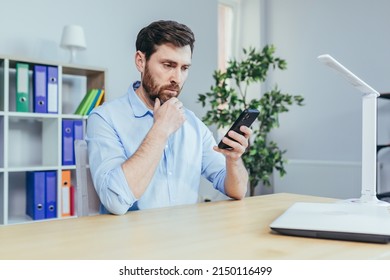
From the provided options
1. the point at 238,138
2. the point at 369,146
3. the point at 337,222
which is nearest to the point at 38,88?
the point at 238,138

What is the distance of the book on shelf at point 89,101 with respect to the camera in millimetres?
→ 2604

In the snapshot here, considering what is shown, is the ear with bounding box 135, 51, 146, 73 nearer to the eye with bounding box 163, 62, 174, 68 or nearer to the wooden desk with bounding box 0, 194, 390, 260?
the eye with bounding box 163, 62, 174, 68

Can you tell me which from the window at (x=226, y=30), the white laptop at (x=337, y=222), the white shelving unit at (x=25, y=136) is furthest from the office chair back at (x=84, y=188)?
the window at (x=226, y=30)

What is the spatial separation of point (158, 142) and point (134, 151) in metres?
0.19

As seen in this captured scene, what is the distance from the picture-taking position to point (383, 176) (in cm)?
326

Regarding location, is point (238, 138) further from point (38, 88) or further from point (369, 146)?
point (38, 88)

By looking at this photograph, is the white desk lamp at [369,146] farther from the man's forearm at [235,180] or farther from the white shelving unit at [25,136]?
the white shelving unit at [25,136]

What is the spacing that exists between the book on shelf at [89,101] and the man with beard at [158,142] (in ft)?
3.92

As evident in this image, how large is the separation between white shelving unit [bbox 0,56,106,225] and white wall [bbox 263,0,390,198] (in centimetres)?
200

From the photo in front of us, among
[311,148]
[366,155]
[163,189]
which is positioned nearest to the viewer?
[366,155]

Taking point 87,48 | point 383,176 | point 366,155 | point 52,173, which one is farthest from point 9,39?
point 383,176

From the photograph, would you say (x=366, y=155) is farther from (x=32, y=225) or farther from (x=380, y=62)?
(x=380, y=62)

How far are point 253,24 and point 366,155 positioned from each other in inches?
130

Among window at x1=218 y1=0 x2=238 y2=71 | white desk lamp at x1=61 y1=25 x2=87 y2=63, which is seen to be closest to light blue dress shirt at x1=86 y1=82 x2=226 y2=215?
white desk lamp at x1=61 y1=25 x2=87 y2=63
